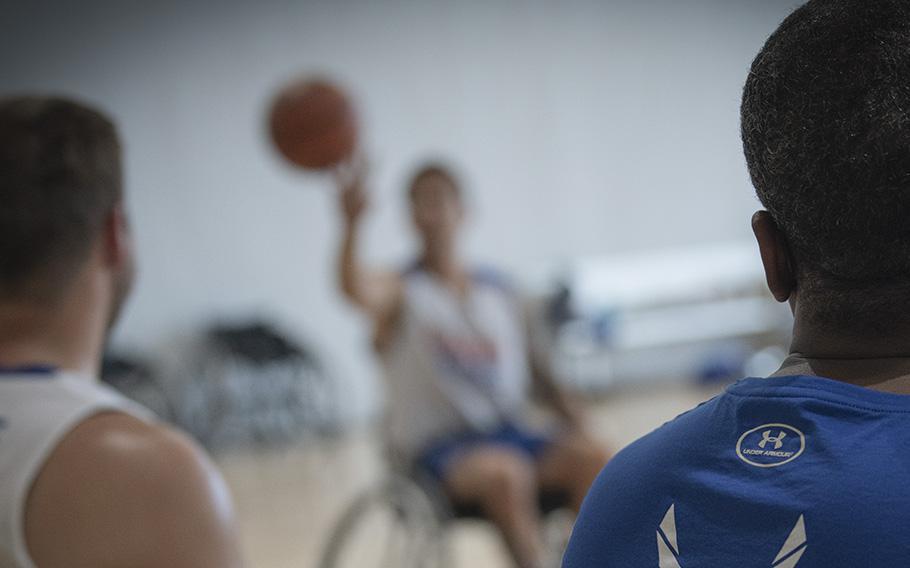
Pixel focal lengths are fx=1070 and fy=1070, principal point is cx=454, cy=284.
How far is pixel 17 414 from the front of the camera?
1.14m

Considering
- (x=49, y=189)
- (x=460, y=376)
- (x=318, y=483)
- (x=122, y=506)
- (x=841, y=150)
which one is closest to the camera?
(x=841, y=150)

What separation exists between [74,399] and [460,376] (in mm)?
1801

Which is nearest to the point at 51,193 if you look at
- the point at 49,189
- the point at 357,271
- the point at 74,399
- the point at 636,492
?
the point at 49,189

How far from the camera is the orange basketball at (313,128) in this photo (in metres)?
3.03

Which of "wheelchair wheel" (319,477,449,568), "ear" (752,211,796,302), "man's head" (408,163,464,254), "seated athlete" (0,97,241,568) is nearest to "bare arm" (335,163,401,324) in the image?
"man's head" (408,163,464,254)

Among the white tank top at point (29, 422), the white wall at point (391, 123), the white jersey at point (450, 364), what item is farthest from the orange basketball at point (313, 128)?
the white wall at point (391, 123)

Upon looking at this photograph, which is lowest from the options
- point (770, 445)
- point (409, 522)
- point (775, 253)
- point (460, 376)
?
point (409, 522)

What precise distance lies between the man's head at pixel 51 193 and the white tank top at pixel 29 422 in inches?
4.3

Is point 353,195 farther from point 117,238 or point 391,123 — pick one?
point 391,123

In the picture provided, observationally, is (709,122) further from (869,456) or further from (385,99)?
(869,456)

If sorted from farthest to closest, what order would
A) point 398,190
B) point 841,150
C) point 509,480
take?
point 398,190 → point 509,480 → point 841,150

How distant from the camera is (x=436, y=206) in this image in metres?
3.06

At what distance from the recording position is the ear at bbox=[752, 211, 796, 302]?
0.71 m

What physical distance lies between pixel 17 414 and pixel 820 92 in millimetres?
884
